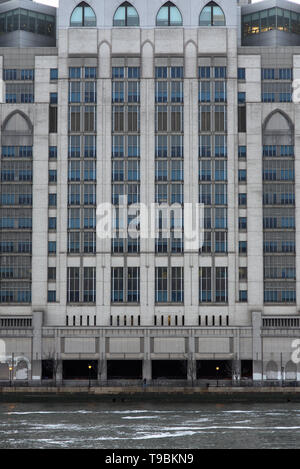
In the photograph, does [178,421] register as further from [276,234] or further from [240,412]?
[276,234]

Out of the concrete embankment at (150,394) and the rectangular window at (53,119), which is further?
the rectangular window at (53,119)

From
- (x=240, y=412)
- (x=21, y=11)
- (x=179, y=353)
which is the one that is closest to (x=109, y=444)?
(x=240, y=412)

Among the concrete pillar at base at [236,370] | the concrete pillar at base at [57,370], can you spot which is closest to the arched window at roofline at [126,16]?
the concrete pillar at base at [57,370]

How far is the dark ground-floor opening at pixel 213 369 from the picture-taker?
579 ft

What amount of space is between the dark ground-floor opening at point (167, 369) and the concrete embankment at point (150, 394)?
1517 centimetres

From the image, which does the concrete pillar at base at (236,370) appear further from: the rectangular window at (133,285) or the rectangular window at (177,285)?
the rectangular window at (133,285)

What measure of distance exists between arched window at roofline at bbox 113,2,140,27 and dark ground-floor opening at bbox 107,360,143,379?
57850 millimetres

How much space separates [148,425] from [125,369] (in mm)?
48042

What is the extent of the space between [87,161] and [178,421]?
6004 cm

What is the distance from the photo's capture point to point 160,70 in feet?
593

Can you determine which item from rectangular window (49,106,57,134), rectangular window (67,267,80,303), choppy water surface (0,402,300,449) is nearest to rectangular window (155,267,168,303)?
rectangular window (67,267,80,303)

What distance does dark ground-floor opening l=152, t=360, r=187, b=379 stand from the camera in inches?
6954

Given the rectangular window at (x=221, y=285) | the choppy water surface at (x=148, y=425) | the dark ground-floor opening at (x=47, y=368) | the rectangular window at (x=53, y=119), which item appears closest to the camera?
the choppy water surface at (x=148, y=425)

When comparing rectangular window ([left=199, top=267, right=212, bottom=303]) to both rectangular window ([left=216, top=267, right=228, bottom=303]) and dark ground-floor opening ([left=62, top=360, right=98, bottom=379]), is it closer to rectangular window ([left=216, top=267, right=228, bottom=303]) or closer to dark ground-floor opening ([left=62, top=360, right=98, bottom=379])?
rectangular window ([left=216, top=267, right=228, bottom=303])
